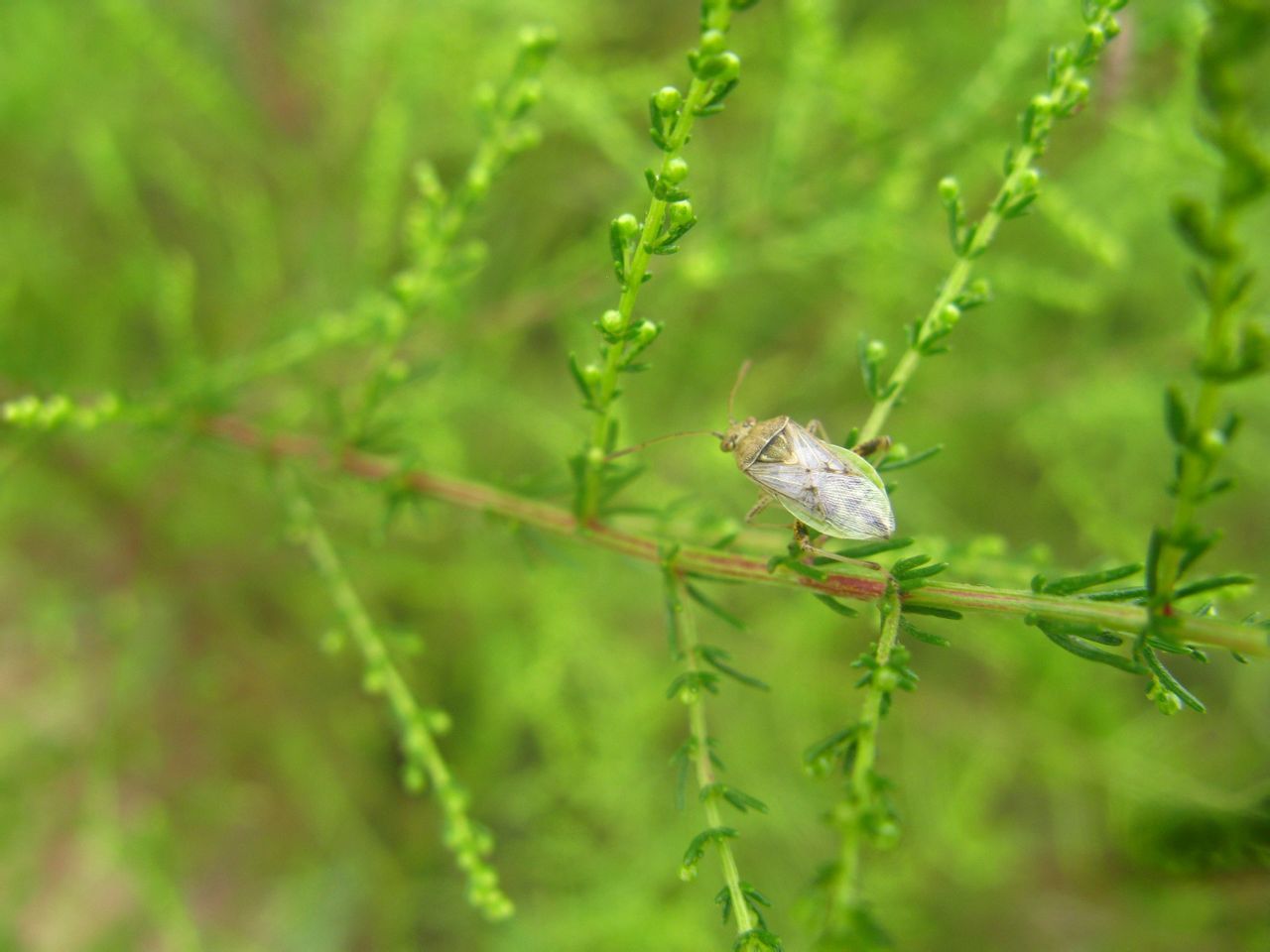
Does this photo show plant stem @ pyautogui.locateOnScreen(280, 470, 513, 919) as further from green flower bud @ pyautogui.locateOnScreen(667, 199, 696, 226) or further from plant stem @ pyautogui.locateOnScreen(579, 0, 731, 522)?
green flower bud @ pyautogui.locateOnScreen(667, 199, 696, 226)

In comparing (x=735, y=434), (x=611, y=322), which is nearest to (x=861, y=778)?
(x=611, y=322)

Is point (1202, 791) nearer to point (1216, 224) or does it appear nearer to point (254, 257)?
point (1216, 224)

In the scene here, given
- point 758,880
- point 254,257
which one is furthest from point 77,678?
point 758,880

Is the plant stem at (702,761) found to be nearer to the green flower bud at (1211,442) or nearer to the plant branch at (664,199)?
the plant branch at (664,199)

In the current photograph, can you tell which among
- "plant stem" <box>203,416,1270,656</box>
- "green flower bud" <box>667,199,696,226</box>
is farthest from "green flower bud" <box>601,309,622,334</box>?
"plant stem" <box>203,416,1270,656</box>

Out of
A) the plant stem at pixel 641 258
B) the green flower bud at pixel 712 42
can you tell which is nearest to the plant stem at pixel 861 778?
the plant stem at pixel 641 258

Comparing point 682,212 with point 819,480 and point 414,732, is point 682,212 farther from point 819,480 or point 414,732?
point 414,732
